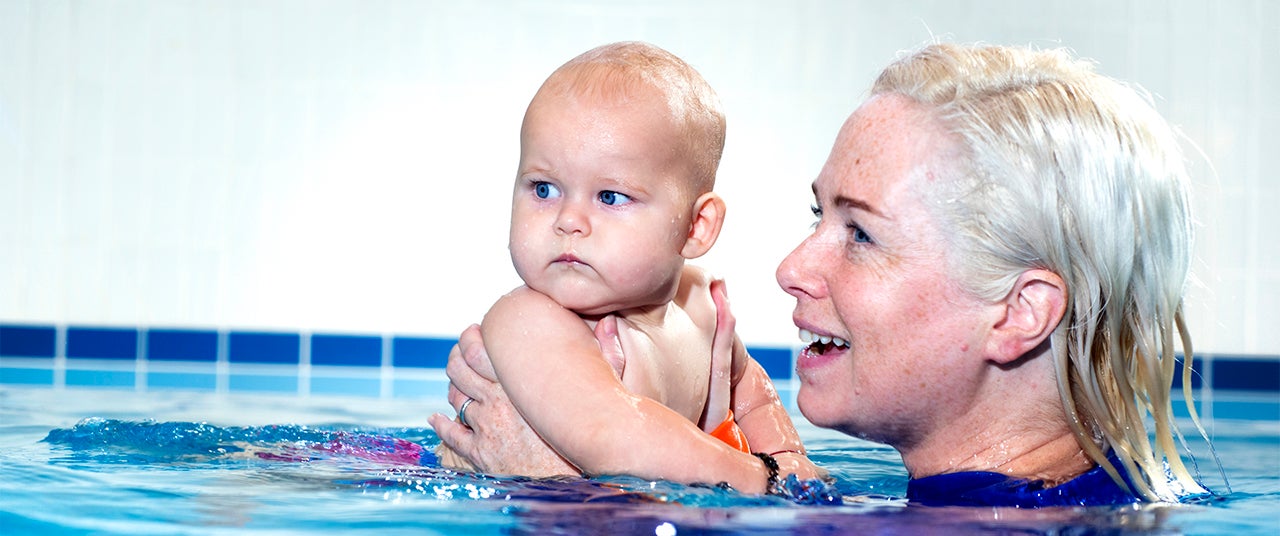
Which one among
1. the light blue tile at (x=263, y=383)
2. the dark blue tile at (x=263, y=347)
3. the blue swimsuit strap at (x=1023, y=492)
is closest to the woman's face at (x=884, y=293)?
the blue swimsuit strap at (x=1023, y=492)

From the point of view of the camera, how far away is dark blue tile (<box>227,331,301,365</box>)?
6023 millimetres

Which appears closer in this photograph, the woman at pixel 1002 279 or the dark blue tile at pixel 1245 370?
the woman at pixel 1002 279

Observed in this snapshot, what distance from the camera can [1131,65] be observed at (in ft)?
20.5

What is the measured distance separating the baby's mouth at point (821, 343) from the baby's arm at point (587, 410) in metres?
0.22

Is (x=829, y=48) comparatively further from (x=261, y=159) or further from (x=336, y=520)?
(x=336, y=520)

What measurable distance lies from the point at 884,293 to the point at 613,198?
0.50 meters

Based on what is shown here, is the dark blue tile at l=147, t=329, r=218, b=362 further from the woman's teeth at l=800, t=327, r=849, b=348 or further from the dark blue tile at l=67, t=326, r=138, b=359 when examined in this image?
the woman's teeth at l=800, t=327, r=849, b=348

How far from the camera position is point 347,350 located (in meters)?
6.08

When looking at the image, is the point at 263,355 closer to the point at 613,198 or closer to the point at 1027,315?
the point at 613,198

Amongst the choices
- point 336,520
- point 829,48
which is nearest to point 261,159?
point 829,48

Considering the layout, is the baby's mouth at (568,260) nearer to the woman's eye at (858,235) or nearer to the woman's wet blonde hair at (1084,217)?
the woman's eye at (858,235)

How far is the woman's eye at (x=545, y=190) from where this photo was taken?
2.13m

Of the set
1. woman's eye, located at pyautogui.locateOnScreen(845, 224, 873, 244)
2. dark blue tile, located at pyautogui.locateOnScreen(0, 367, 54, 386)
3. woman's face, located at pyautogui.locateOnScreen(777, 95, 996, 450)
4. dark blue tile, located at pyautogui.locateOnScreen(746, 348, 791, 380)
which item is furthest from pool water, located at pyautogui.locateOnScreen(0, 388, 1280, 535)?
dark blue tile, located at pyautogui.locateOnScreen(746, 348, 791, 380)

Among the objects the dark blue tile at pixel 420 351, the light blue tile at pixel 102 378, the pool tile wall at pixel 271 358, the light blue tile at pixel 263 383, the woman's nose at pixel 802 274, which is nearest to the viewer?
the woman's nose at pixel 802 274
